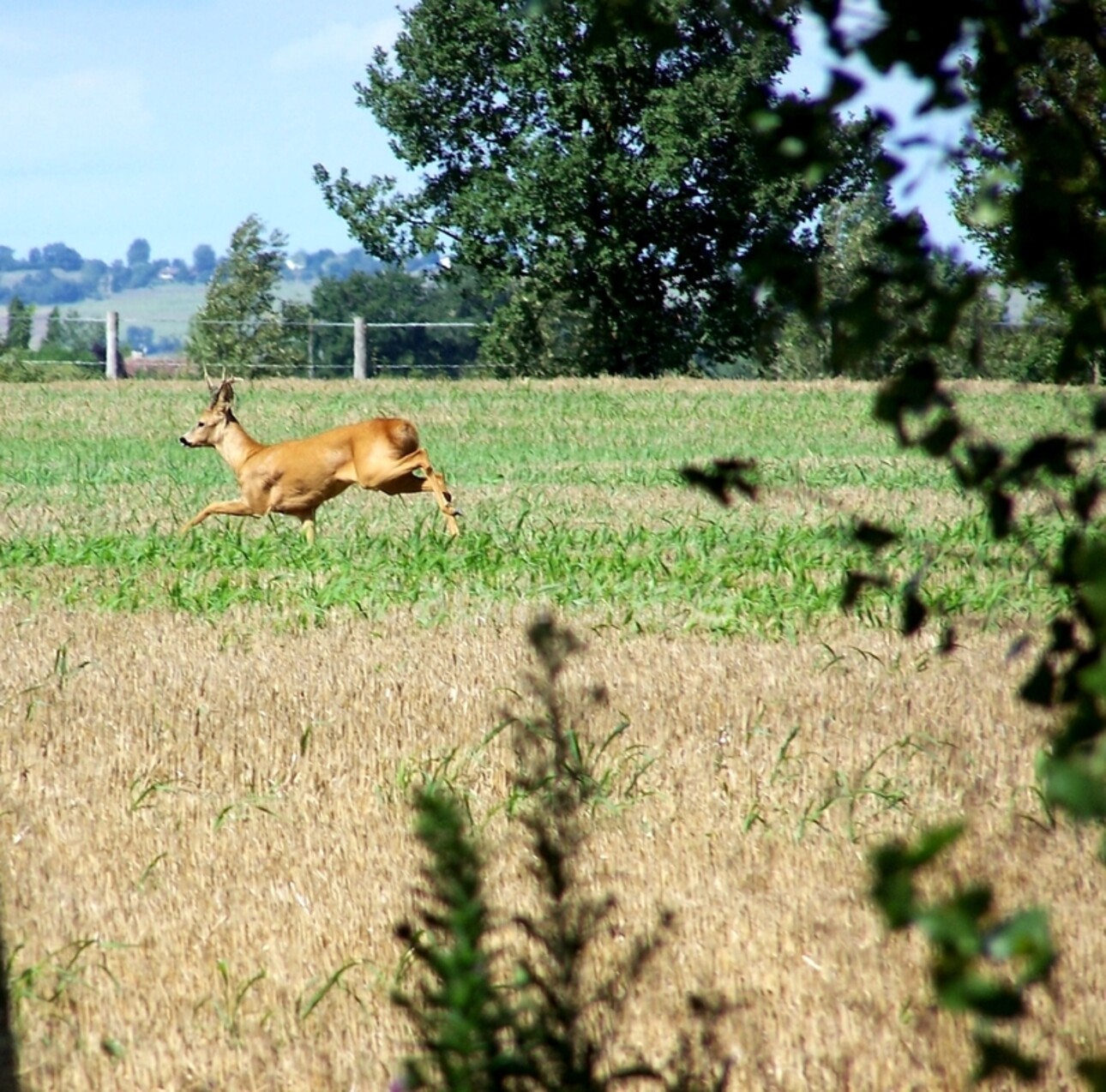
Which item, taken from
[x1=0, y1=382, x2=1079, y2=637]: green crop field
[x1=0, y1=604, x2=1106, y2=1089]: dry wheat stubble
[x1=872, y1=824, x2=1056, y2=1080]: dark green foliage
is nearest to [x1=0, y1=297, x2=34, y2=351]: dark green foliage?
[x1=0, y1=382, x2=1079, y2=637]: green crop field

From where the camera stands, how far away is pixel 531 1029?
2.34 m

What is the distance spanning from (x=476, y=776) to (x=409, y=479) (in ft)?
25.9

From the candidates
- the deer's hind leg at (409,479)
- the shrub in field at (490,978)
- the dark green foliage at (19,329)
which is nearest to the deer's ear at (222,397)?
the deer's hind leg at (409,479)

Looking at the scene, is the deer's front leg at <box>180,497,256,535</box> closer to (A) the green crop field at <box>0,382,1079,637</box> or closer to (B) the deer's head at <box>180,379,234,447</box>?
(A) the green crop field at <box>0,382,1079,637</box>

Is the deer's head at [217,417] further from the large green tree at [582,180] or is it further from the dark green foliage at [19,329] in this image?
the dark green foliage at [19,329]

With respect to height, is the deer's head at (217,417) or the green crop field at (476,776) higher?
the deer's head at (217,417)

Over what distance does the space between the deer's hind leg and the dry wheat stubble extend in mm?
4695

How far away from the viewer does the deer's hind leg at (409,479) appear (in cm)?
1316

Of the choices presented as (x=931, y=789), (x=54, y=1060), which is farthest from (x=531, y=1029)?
(x=931, y=789)

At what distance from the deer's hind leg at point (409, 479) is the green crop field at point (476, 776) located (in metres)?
0.37

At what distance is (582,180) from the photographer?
1710 inches

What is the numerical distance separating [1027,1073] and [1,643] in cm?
751

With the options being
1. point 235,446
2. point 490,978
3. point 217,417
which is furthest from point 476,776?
point 217,417

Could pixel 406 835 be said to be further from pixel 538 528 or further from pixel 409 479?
pixel 409 479
